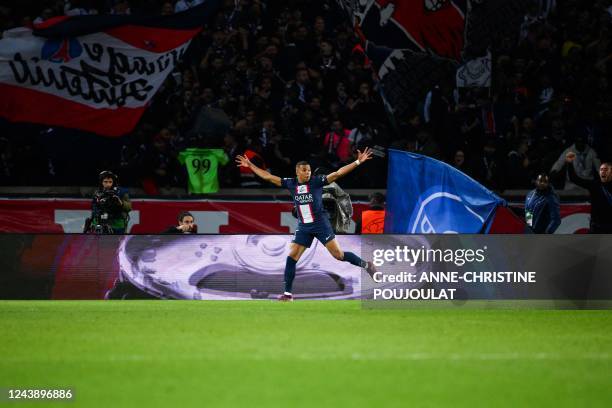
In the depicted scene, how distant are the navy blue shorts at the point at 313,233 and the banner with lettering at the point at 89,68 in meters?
5.83

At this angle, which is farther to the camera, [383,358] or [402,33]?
[402,33]

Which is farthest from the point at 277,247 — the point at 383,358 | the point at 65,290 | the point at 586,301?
the point at 383,358

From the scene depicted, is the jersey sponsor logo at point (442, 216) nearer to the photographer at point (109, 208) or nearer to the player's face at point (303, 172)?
the player's face at point (303, 172)

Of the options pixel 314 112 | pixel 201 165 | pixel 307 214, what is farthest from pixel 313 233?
pixel 314 112

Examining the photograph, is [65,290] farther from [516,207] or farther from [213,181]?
[516,207]

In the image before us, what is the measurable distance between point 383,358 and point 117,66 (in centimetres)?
1280

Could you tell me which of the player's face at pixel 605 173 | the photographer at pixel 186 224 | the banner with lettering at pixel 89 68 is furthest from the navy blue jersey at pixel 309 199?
the banner with lettering at pixel 89 68

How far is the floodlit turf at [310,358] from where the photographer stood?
755 centimetres

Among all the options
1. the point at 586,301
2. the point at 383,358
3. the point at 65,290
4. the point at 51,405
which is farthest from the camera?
the point at 65,290

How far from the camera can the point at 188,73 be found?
2178 centimetres

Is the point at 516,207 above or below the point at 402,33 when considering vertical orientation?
below

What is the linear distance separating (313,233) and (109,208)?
4214 millimetres

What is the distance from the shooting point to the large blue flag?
1688cm

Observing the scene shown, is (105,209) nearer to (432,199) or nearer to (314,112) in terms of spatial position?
(314,112)
